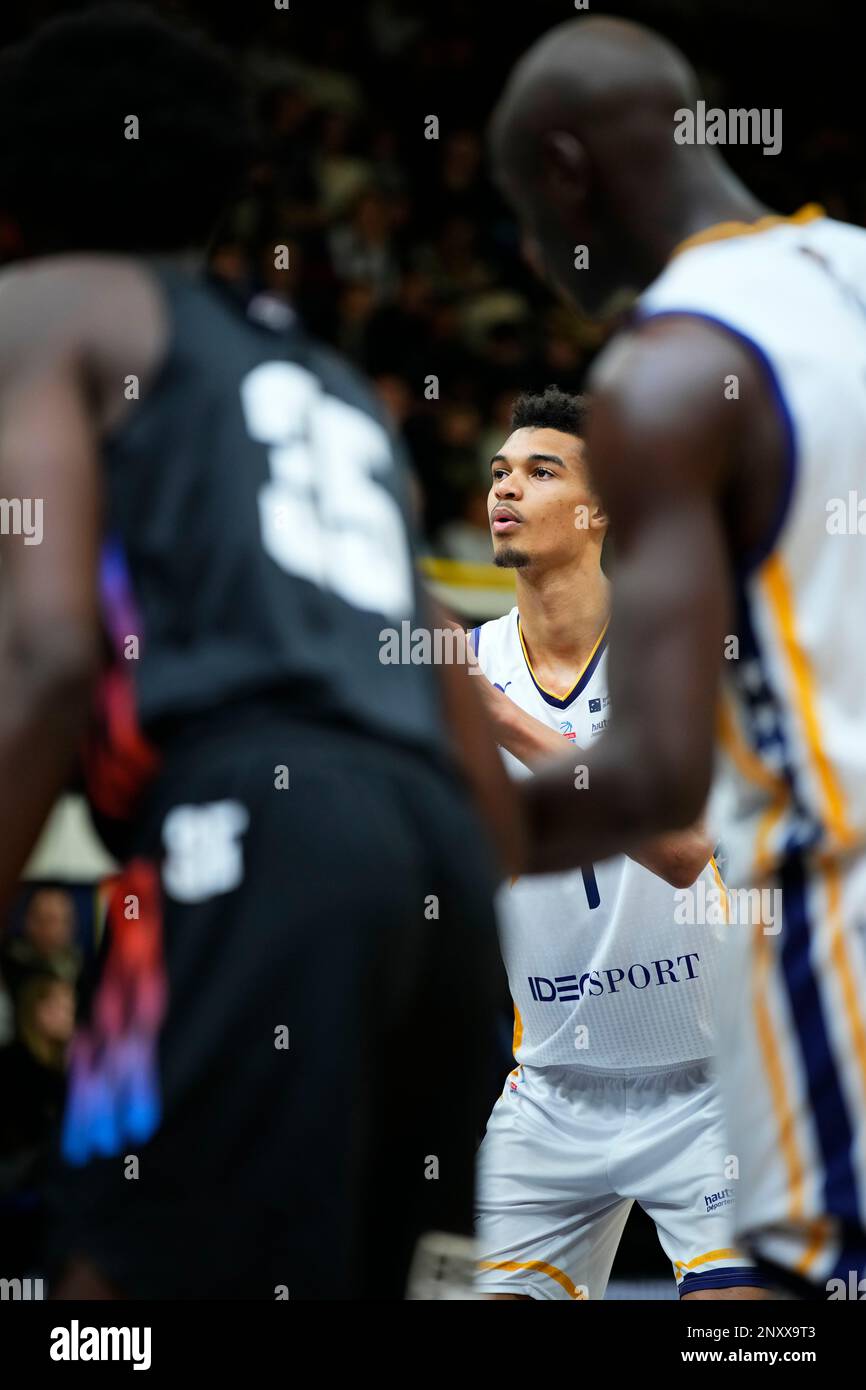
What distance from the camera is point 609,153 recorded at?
2.60m

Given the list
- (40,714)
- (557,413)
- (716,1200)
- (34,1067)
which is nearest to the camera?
(40,714)

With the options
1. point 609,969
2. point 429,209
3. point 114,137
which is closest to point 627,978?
point 609,969

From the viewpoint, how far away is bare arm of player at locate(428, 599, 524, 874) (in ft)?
7.75

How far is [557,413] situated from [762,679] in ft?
10.2

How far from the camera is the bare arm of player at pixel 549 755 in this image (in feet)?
11.6

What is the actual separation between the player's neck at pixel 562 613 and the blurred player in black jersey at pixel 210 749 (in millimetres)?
2676

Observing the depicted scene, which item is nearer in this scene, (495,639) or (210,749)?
(210,749)

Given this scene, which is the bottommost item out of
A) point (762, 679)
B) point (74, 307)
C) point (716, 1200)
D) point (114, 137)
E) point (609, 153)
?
point (716, 1200)

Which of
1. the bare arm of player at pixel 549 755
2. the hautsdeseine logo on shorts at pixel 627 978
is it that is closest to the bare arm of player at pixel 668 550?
the bare arm of player at pixel 549 755

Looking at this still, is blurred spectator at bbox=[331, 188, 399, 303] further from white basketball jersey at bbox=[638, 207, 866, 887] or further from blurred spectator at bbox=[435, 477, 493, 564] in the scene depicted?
white basketball jersey at bbox=[638, 207, 866, 887]

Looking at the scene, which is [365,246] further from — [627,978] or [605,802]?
[605,802]

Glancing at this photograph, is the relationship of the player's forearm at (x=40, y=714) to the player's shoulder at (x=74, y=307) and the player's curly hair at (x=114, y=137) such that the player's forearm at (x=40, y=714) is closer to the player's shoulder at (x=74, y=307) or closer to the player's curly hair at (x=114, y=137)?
the player's shoulder at (x=74, y=307)

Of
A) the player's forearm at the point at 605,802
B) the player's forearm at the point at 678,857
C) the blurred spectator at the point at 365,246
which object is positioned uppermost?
the blurred spectator at the point at 365,246
